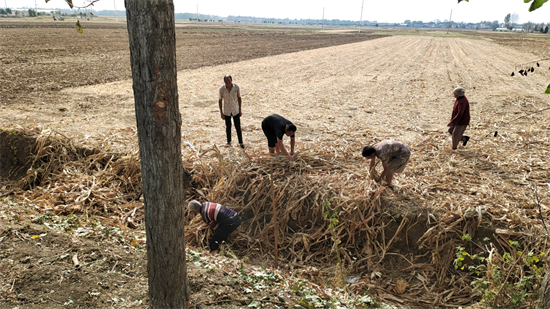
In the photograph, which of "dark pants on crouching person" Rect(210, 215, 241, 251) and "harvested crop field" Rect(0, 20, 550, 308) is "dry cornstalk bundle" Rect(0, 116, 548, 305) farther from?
"dark pants on crouching person" Rect(210, 215, 241, 251)

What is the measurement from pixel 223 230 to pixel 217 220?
0.20 metres

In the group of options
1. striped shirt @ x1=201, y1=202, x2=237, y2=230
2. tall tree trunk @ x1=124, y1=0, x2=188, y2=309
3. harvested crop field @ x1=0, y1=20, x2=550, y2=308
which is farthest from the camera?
striped shirt @ x1=201, y1=202, x2=237, y2=230

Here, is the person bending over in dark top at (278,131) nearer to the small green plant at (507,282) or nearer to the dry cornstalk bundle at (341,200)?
the dry cornstalk bundle at (341,200)

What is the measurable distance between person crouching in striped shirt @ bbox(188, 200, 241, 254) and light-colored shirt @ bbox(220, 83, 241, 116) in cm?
258

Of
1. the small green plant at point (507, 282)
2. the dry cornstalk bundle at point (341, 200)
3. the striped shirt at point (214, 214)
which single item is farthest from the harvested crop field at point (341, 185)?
the striped shirt at point (214, 214)

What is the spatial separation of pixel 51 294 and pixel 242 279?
1975 millimetres

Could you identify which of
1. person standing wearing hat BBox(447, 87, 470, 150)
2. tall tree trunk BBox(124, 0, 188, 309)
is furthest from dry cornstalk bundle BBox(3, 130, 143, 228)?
person standing wearing hat BBox(447, 87, 470, 150)

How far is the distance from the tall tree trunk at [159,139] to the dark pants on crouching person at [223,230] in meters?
2.36

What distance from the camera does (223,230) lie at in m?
5.67

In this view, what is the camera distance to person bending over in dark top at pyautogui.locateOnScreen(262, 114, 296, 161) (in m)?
6.33

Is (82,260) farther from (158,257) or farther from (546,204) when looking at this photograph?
(546,204)

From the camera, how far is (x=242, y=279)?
409 centimetres

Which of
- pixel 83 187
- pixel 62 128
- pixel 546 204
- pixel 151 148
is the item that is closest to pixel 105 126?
pixel 62 128

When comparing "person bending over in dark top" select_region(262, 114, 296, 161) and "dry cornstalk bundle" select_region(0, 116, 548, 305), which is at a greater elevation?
"person bending over in dark top" select_region(262, 114, 296, 161)
